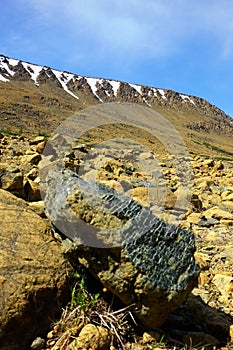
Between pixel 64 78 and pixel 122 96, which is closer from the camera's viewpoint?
pixel 64 78

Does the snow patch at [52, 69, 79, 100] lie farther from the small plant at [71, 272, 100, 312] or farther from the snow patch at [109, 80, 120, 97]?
the small plant at [71, 272, 100, 312]

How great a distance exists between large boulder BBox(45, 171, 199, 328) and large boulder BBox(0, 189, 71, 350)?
215mm

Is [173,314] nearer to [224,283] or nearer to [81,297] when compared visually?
[81,297]

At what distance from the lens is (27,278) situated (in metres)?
3.20

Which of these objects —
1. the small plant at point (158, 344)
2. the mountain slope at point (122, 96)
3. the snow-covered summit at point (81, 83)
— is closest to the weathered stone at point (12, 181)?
the small plant at point (158, 344)

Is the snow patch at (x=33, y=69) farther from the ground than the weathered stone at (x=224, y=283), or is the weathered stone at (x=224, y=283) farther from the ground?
the snow patch at (x=33, y=69)

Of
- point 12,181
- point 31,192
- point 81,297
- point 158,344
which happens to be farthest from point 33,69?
point 158,344

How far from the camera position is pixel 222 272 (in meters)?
5.15

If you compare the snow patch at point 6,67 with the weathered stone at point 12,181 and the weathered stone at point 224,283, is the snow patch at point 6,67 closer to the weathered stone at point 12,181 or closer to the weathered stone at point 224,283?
the weathered stone at point 12,181

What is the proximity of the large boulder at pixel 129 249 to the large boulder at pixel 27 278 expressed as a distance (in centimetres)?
21

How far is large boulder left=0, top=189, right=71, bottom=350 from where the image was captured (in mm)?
2975

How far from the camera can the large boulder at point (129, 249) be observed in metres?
3.23

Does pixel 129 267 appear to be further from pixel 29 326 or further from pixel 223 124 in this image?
pixel 223 124

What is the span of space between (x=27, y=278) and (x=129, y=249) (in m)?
0.81
